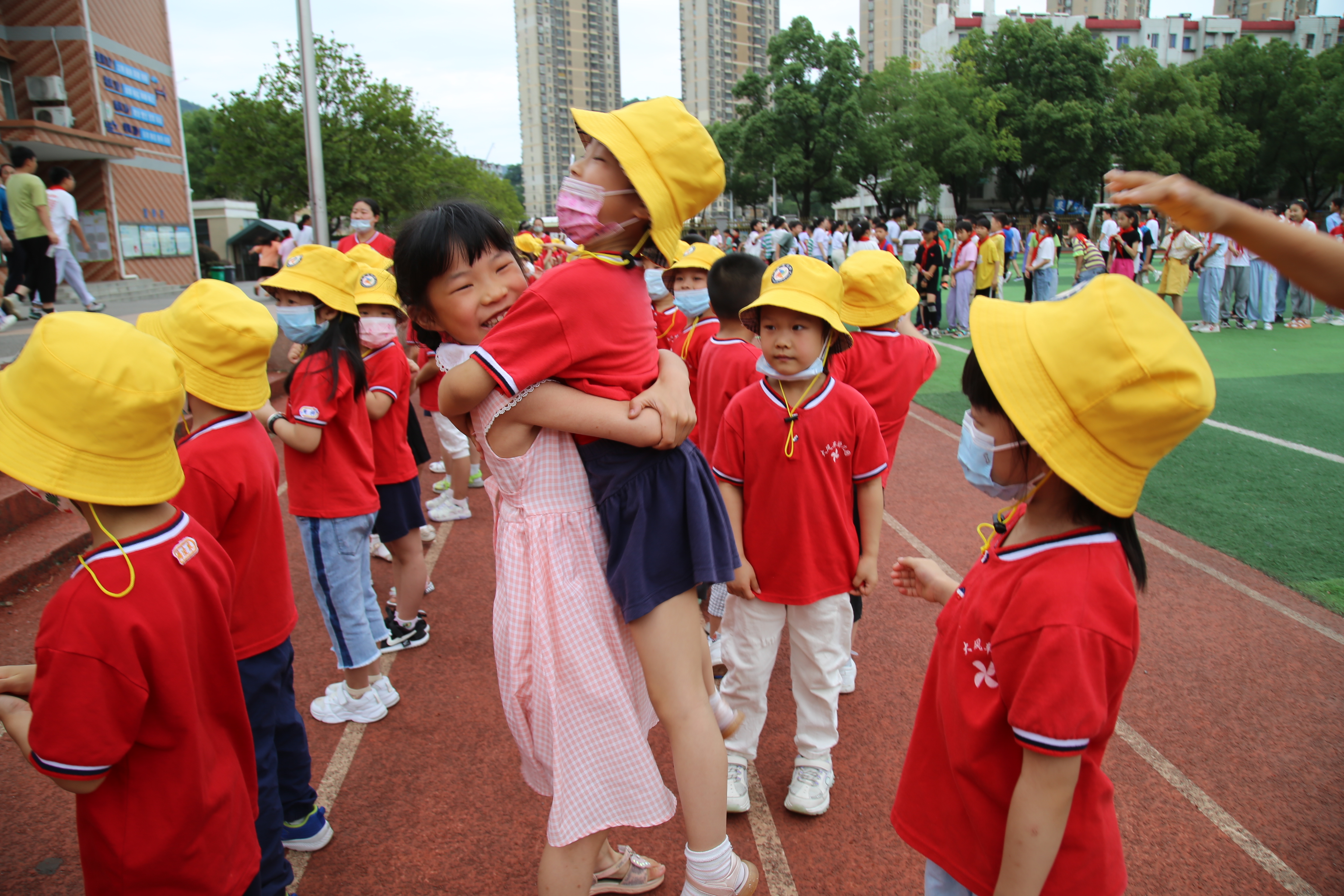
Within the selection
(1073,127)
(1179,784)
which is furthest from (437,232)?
(1073,127)

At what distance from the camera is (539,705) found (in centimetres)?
190

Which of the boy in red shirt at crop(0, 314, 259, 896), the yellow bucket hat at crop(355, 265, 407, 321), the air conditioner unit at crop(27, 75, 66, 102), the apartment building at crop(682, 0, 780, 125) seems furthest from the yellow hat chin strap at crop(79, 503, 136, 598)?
the apartment building at crop(682, 0, 780, 125)

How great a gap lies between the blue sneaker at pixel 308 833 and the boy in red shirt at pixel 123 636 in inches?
36.1

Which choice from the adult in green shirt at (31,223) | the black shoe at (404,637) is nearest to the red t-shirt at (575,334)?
the black shoe at (404,637)

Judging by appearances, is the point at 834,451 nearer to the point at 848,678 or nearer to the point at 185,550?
the point at 848,678

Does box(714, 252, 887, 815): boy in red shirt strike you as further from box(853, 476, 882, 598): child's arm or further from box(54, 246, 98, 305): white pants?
box(54, 246, 98, 305): white pants

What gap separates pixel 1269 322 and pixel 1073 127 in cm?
4422

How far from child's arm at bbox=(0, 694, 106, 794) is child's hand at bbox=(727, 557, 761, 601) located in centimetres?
182

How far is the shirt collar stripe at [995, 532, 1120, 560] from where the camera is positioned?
1457 mm

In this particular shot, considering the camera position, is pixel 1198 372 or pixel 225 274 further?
pixel 225 274

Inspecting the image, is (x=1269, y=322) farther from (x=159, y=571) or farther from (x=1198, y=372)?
(x=159, y=571)

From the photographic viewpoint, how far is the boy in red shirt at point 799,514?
2.86 m

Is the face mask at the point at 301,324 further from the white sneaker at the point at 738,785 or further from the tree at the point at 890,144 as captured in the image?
the tree at the point at 890,144

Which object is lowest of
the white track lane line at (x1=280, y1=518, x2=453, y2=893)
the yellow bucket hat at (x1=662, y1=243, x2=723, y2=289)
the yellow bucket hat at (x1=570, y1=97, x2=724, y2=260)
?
the white track lane line at (x1=280, y1=518, x2=453, y2=893)
